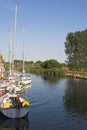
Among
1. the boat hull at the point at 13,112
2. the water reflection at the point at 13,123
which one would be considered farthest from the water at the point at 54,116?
the boat hull at the point at 13,112

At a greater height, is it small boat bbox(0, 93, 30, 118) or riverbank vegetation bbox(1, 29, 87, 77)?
riverbank vegetation bbox(1, 29, 87, 77)

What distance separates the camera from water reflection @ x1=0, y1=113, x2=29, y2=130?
31.3 metres

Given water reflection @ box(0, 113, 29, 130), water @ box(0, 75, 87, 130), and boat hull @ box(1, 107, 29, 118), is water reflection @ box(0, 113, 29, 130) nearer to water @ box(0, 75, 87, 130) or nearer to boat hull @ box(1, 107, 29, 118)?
water @ box(0, 75, 87, 130)

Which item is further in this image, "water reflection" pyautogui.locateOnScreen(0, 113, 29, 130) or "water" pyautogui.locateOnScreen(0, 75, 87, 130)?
"water" pyautogui.locateOnScreen(0, 75, 87, 130)

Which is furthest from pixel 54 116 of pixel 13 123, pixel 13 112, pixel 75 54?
pixel 75 54

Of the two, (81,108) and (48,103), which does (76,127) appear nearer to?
(81,108)

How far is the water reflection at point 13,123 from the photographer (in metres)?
31.3

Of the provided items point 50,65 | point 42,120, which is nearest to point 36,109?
point 42,120

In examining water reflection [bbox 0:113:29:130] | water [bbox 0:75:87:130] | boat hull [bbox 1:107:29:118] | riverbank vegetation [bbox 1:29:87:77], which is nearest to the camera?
water reflection [bbox 0:113:29:130]

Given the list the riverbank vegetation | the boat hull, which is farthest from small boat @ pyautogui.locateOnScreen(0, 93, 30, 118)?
the riverbank vegetation

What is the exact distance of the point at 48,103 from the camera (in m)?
46.8

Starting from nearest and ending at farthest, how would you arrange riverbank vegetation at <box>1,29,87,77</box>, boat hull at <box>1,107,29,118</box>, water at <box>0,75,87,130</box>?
water at <box>0,75,87,130</box>, boat hull at <box>1,107,29,118</box>, riverbank vegetation at <box>1,29,87,77</box>

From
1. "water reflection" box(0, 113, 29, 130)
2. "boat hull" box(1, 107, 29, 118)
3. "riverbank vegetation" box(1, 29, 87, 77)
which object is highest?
"riverbank vegetation" box(1, 29, 87, 77)

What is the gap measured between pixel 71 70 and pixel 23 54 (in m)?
53.1
